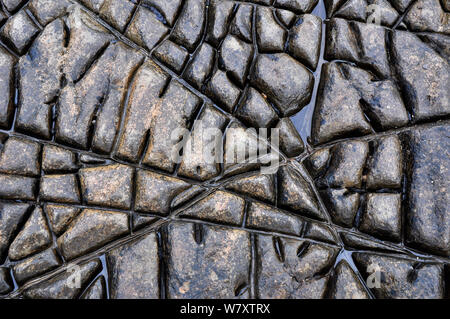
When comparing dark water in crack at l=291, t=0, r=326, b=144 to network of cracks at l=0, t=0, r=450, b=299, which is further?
dark water in crack at l=291, t=0, r=326, b=144

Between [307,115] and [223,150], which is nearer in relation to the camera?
[223,150]

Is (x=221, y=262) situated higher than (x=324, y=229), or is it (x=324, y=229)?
(x=324, y=229)

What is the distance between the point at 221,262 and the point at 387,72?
1.85m

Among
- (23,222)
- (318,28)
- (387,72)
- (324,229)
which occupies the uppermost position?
(318,28)

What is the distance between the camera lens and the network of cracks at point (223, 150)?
8.19ft

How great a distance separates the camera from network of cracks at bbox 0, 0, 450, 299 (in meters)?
2.50

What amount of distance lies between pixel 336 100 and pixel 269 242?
114cm

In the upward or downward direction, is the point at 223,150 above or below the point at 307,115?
below

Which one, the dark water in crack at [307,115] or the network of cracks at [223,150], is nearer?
the network of cracks at [223,150]

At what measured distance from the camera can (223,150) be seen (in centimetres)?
267

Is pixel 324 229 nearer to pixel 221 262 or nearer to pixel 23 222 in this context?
pixel 221 262

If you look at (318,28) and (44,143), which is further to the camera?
(318,28)
